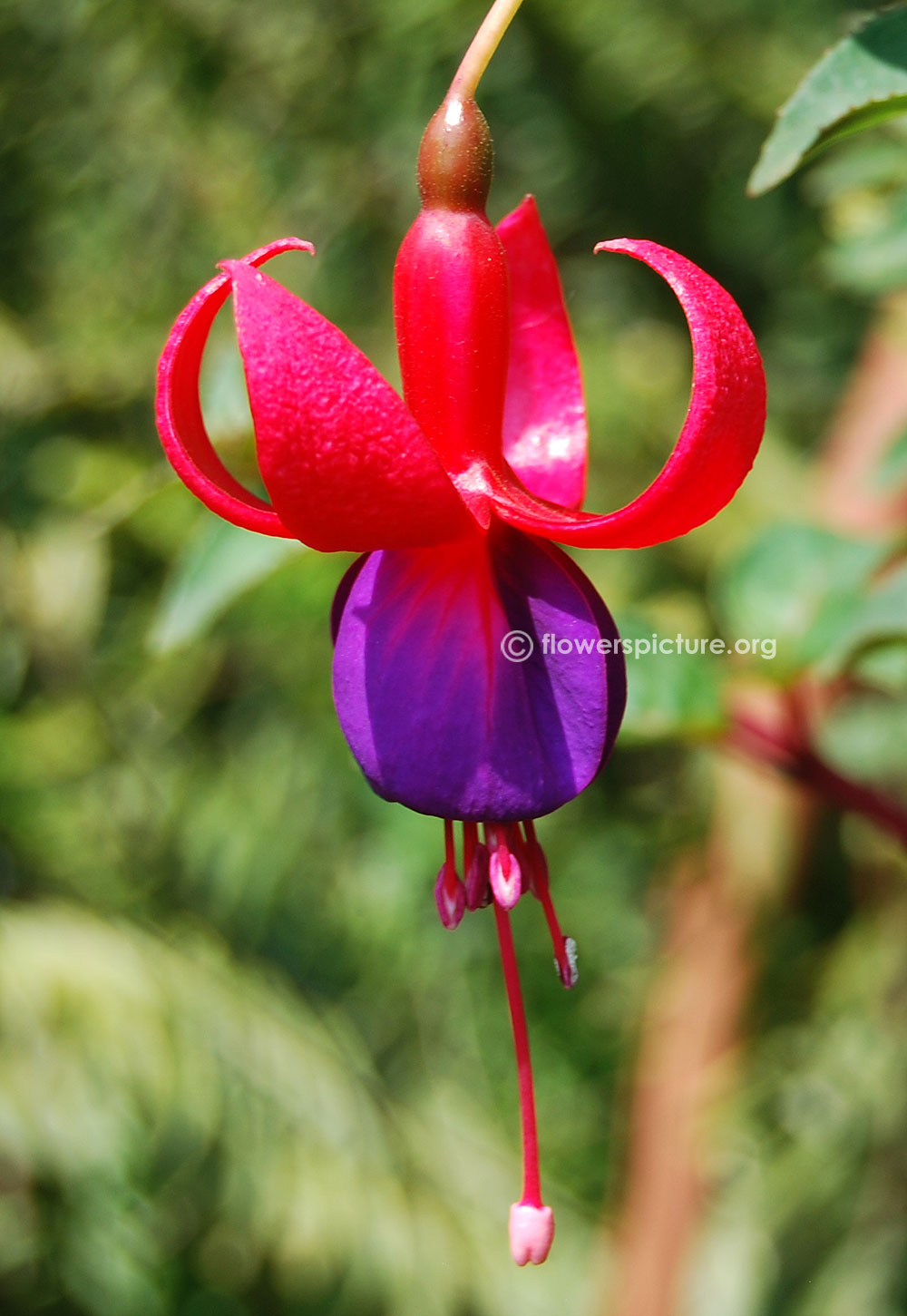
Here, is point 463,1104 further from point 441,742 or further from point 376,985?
point 441,742

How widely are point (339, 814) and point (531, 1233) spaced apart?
106 cm

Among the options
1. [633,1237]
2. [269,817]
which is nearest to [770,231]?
[269,817]

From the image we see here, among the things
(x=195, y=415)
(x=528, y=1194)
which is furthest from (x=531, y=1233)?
(x=195, y=415)

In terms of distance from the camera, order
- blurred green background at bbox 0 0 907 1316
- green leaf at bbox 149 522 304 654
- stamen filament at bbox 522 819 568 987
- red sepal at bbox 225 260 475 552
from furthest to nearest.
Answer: blurred green background at bbox 0 0 907 1316 → green leaf at bbox 149 522 304 654 → stamen filament at bbox 522 819 568 987 → red sepal at bbox 225 260 475 552

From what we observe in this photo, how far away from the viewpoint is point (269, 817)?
4.46 feet

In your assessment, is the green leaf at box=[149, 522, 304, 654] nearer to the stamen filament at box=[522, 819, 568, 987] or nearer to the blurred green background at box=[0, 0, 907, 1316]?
the stamen filament at box=[522, 819, 568, 987]

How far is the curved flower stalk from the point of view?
1.06ft

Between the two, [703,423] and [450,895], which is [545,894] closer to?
[450,895]

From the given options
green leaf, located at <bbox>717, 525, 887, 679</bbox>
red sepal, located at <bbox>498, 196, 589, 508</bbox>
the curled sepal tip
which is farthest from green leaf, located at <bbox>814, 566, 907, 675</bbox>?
the curled sepal tip

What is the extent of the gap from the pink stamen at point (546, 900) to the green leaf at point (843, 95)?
0.72 ft

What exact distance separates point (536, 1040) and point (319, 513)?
126cm

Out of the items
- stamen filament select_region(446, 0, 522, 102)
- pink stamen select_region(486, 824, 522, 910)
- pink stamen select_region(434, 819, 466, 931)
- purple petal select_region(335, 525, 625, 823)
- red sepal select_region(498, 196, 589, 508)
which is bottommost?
pink stamen select_region(434, 819, 466, 931)

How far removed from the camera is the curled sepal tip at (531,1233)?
39 cm

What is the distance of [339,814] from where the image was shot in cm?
144
